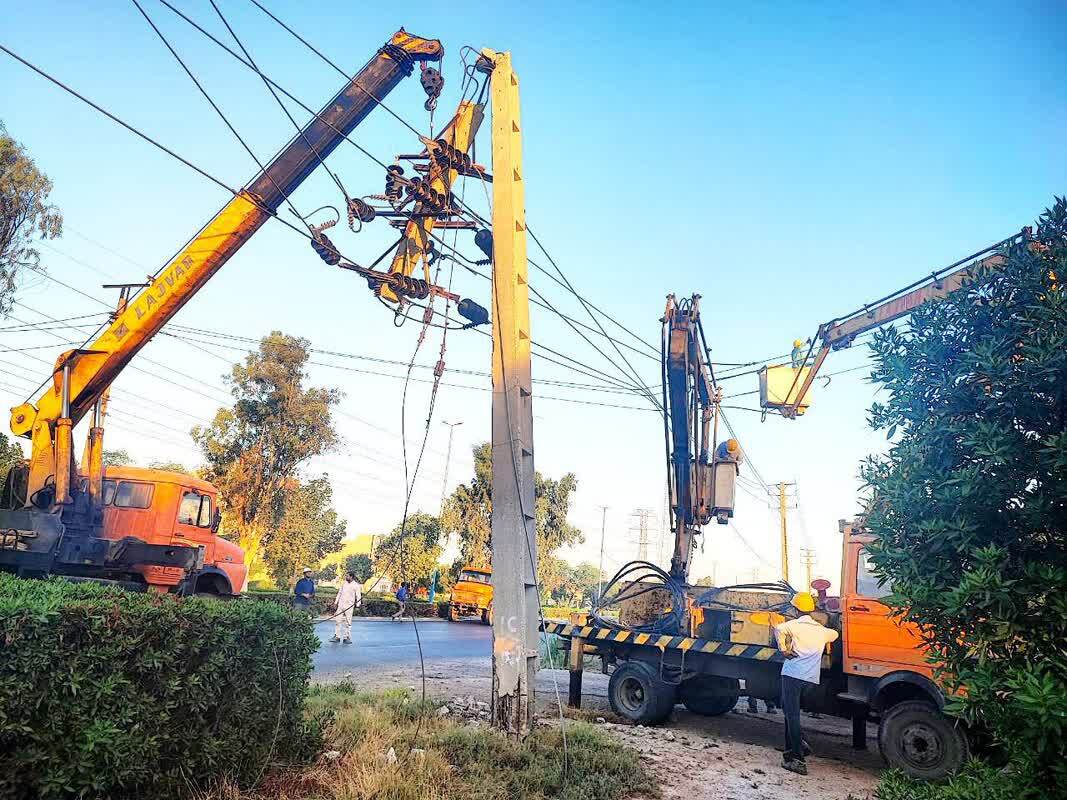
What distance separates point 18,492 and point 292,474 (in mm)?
20152

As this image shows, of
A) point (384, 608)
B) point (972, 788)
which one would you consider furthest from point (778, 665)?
point (384, 608)

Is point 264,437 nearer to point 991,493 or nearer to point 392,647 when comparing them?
point 392,647

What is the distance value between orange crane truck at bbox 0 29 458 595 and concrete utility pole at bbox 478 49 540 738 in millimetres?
1454

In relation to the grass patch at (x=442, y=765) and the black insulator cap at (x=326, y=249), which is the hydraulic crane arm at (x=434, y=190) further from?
the grass patch at (x=442, y=765)

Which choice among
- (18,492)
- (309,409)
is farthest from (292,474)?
(18,492)

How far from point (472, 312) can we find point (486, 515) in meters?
30.0

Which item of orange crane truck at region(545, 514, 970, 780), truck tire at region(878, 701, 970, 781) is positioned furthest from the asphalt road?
truck tire at region(878, 701, 970, 781)

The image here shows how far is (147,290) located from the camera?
12.3 m

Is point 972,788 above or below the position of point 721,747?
above

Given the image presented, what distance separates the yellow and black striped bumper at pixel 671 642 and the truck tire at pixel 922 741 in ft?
4.75

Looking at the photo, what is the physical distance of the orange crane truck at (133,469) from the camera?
1133cm

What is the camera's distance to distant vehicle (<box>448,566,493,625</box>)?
95.8 ft

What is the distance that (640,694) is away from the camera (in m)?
9.99

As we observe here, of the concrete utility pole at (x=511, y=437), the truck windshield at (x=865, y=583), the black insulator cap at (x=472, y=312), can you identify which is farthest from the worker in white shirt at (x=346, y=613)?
the truck windshield at (x=865, y=583)
